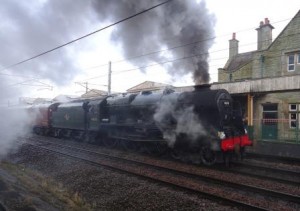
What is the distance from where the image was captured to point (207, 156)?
39.1 ft

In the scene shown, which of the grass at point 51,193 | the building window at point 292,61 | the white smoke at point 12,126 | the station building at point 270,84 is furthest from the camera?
the building window at point 292,61

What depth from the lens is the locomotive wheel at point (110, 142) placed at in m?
17.4

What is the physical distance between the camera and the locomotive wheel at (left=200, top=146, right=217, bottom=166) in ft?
38.4

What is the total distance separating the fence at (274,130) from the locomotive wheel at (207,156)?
8389mm

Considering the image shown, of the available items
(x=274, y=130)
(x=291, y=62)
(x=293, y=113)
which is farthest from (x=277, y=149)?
(x=291, y=62)

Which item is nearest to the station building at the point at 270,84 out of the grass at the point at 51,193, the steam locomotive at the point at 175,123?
the steam locomotive at the point at 175,123

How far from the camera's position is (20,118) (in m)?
26.6

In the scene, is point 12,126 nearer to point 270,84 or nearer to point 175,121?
point 175,121

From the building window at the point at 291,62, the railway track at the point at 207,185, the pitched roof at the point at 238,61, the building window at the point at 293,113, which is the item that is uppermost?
the pitched roof at the point at 238,61

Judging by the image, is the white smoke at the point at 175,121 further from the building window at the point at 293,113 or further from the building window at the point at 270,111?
the building window at the point at 293,113

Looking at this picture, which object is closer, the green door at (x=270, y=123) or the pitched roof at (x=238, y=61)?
the green door at (x=270, y=123)

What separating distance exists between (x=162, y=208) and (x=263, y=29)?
78.9 ft

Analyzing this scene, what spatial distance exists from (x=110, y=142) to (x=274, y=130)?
1056 centimetres

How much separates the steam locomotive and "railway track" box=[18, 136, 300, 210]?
1.07m
